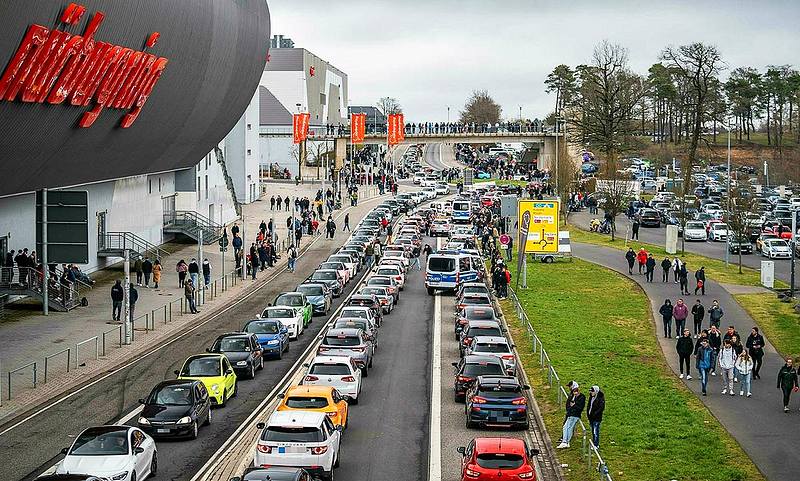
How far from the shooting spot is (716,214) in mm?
97625

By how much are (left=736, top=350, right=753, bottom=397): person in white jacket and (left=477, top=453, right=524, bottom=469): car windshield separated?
467 inches

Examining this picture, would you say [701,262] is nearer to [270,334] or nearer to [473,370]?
[270,334]

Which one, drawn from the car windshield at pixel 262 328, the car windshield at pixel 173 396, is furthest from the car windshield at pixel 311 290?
the car windshield at pixel 173 396

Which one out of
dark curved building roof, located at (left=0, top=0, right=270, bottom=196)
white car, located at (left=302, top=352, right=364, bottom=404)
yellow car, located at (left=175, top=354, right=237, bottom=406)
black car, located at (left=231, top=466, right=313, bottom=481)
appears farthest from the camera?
dark curved building roof, located at (left=0, top=0, right=270, bottom=196)

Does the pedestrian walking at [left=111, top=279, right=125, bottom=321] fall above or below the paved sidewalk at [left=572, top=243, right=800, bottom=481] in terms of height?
above

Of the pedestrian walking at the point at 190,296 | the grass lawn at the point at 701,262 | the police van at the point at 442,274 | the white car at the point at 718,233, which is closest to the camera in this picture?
the pedestrian walking at the point at 190,296

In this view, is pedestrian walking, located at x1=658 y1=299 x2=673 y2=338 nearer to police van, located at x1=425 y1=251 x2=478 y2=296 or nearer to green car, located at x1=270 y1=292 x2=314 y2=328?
green car, located at x1=270 y1=292 x2=314 y2=328

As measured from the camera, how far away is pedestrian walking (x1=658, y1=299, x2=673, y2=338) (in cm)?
4313

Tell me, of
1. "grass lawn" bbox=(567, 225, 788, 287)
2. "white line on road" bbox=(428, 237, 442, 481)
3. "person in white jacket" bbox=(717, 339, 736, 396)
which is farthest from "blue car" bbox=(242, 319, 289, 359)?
"grass lawn" bbox=(567, 225, 788, 287)

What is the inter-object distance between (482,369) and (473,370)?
0.25 metres

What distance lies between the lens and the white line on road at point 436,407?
1004 inches

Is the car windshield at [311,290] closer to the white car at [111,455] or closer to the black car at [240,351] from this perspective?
the black car at [240,351]

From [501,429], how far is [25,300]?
1135 inches

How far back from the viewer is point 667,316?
142 ft
